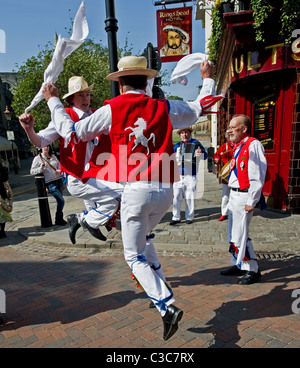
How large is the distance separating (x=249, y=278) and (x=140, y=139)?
237 cm

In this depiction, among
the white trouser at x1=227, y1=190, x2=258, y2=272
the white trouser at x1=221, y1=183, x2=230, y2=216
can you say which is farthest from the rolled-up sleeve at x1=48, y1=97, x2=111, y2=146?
the white trouser at x1=221, y1=183, x2=230, y2=216

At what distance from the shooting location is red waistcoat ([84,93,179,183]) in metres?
2.14

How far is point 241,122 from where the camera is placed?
3.43 metres

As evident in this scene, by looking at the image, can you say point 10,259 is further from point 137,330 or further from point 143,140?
point 143,140

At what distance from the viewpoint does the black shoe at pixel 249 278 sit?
3.48 meters

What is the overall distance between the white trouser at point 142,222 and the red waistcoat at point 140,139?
9 cm

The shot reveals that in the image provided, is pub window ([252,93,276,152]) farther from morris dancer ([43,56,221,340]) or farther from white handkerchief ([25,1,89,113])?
white handkerchief ([25,1,89,113])

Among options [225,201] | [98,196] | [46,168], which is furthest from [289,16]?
[46,168]

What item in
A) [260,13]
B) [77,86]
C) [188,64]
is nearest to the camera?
[188,64]

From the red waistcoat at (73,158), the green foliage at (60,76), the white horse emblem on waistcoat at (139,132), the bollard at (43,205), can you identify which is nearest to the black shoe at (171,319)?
the white horse emblem on waistcoat at (139,132)

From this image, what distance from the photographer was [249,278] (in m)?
3.50

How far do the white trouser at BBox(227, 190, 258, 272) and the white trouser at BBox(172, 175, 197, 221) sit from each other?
2.64 metres

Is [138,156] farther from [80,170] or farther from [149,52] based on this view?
[149,52]

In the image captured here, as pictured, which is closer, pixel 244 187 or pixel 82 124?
pixel 82 124
